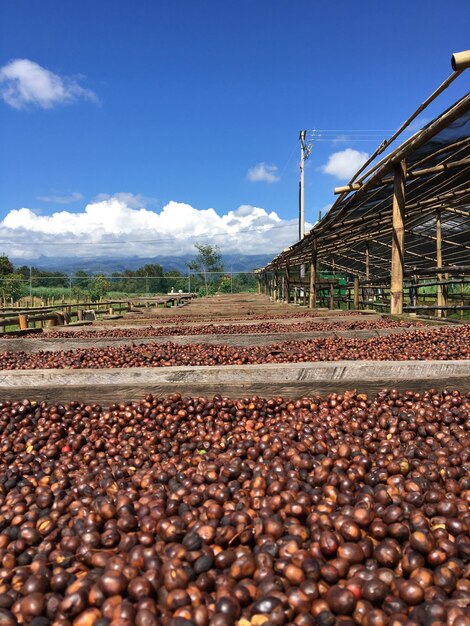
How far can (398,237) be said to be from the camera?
6477mm

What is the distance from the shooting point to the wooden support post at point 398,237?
21.2 feet

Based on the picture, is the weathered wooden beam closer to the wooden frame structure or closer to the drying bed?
the wooden frame structure

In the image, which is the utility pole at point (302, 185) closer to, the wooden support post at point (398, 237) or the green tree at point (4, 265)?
the wooden support post at point (398, 237)

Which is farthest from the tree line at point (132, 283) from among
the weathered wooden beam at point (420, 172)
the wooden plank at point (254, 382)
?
the wooden plank at point (254, 382)

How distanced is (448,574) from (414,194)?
958cm

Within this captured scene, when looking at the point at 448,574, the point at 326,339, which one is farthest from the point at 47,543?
the point at 326,339

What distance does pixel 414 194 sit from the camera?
30.3 ft

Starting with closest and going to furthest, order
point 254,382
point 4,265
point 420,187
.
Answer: point 254,382, point 420,187, point 4,265

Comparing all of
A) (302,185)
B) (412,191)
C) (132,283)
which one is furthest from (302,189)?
(132,283)

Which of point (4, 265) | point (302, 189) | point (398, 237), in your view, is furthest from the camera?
point (4, 265)

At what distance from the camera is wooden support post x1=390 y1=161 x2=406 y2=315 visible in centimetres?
645

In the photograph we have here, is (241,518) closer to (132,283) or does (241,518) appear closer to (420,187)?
(420,187)

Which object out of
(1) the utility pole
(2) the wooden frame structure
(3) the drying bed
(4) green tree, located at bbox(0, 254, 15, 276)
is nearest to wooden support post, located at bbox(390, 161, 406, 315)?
(2) the wooden frame structure

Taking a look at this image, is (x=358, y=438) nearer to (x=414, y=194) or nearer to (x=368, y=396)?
(x=368, y=396)
